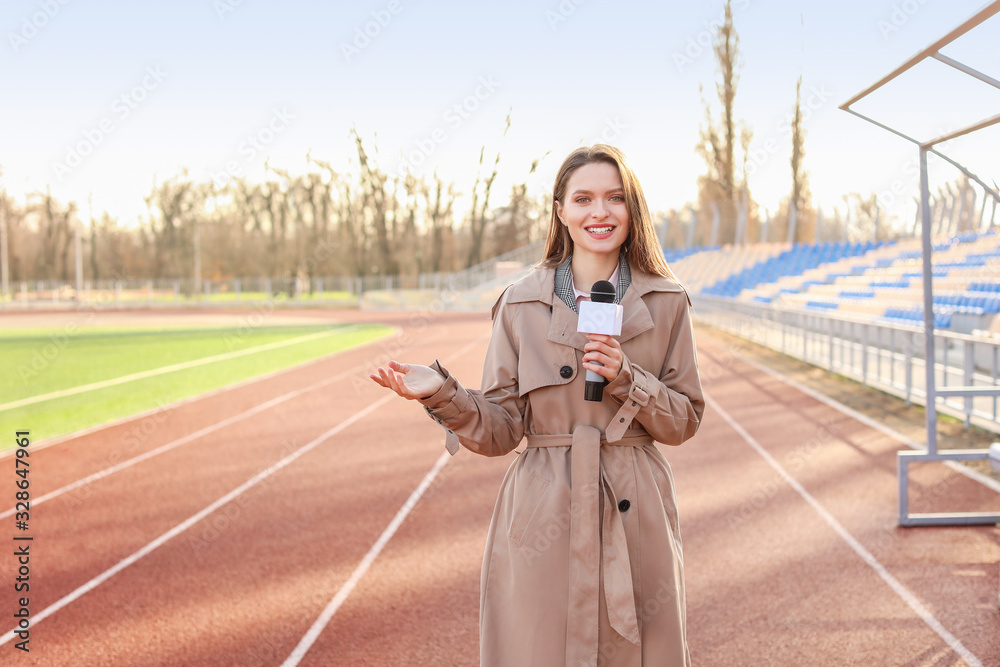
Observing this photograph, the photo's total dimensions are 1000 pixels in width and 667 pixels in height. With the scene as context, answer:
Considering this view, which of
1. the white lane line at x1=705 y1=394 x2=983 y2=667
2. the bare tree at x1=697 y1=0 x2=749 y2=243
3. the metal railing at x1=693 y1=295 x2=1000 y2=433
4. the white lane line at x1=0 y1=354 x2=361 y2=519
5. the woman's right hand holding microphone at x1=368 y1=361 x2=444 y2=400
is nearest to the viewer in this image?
the woman's right hand holding microphone at x1=368 y1=361 x2=444 y2=400

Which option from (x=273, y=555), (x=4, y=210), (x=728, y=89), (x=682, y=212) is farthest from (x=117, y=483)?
(x=4, y=210)

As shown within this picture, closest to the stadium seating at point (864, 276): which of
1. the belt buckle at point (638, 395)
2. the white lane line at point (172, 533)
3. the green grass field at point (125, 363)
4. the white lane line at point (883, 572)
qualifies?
the white lane line at point (883, 572)

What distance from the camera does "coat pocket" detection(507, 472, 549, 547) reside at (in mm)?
2117

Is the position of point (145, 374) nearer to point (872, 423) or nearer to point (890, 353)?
point (872, 423)

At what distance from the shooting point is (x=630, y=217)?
2242 mm

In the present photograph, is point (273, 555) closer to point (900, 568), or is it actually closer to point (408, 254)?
point (900, 568)

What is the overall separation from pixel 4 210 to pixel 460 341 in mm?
46418

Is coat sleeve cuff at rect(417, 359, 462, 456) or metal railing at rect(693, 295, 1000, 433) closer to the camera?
coat sleeve cuff at rect(417, 359, 462, 456)

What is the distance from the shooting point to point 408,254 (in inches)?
2282

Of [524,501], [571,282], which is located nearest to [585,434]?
[524,501]

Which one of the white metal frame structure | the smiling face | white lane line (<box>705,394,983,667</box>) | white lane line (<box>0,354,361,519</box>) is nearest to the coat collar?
the smiling face

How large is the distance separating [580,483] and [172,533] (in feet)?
15.9

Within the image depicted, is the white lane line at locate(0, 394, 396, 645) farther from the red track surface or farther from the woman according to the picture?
the woman

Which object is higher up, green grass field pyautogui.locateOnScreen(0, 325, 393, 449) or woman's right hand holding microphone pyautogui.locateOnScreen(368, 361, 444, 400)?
woman's right hand holding microphone pyautogui.locateOnScreen(368, 361, 444, 400)
